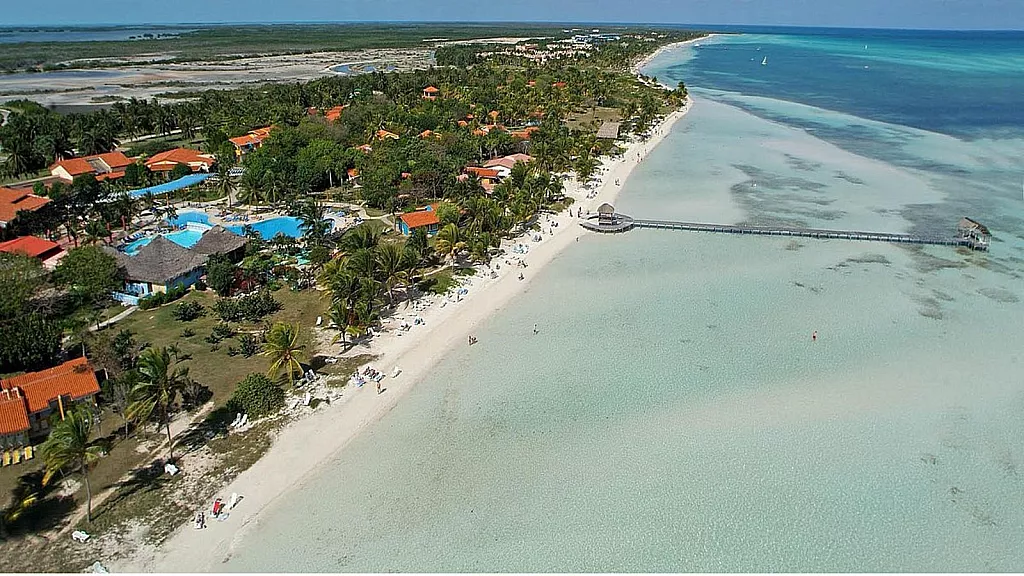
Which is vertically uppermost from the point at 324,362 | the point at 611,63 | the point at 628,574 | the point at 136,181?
the point at 611,63

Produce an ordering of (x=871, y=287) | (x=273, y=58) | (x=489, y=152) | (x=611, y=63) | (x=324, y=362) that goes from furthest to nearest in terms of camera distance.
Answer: (x=273, y=58) < (x=611, y=63) < (x=489, y=152) < (x=871, y=287) < (x=324, y=362)

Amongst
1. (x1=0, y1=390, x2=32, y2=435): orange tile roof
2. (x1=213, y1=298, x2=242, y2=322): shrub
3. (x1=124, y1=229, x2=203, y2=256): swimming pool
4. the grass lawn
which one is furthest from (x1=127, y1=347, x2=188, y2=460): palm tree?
(x1=124, y1=229, x2=203, y2=256): swimming pool

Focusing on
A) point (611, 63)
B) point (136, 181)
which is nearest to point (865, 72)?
point (611, 63)

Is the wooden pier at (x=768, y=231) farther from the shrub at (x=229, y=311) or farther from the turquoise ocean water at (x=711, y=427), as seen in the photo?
the shrub at (x=229, y=311)

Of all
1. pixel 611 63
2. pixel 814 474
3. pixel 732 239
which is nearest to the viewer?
pixel 814 474

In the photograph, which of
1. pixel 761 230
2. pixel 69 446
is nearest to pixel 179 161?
pixel 69 446

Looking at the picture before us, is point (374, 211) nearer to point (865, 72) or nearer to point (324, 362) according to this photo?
point (324, 362)

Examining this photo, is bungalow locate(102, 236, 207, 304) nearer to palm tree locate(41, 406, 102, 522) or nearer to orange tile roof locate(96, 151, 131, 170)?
palm tree locate(41, 406, 102, 522)
